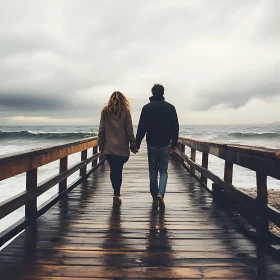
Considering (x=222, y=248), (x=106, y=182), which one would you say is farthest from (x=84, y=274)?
(x=106, y=182)

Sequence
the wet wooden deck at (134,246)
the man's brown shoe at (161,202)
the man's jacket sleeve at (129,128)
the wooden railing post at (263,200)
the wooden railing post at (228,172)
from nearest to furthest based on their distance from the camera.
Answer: the wet wooden deck at (134,246), the wooden railing post at (263,200), the wooden railing post at (228,172), the man's brown shoe at (161,202), the man's jacket sleeve at (129,128)

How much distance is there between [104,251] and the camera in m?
3.01

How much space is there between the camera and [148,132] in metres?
4.92

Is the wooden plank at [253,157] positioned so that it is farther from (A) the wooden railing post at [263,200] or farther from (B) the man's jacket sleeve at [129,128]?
(B) the man's jacket sleeve at [129,128]

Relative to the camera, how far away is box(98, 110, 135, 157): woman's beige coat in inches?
195

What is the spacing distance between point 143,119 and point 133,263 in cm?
260

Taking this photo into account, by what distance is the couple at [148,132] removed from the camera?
4863 mm

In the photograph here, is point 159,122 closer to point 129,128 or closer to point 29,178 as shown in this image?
point 129,128

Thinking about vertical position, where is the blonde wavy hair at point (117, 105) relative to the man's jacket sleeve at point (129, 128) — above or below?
above

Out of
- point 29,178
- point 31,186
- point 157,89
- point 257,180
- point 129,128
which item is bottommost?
point 31,186

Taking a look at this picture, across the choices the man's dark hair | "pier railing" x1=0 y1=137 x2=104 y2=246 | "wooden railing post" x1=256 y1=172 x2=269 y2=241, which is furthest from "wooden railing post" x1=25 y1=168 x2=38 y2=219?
"wooden railing post" x1=256 y1=172 x2=269 y2=241

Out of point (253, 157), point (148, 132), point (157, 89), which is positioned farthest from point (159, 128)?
point (253, 157)

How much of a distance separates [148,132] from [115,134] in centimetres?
53

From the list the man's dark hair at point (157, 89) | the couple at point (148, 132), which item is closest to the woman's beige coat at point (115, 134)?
the couple at point (148, 132)
